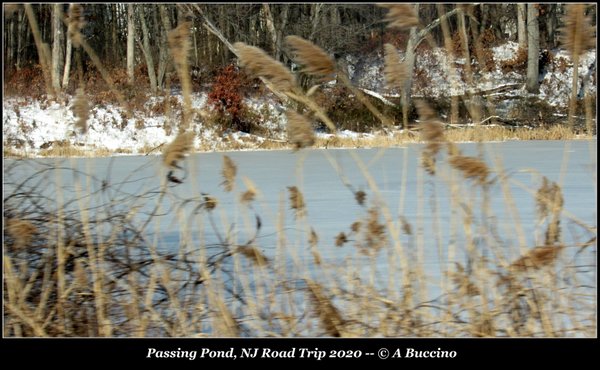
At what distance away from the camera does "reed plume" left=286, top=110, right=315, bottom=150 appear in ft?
7.57

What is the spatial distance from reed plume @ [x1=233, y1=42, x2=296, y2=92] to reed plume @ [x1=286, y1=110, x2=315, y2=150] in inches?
4.1

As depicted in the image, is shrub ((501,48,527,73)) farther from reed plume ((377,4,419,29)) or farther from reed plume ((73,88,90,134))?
reed plume ((73,88,90,134))

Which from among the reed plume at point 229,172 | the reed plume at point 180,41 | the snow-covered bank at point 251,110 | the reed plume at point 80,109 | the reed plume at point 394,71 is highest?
the reed plume at point 180,41

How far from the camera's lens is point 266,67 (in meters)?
Answer: 2.29

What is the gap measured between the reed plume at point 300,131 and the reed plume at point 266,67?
105 mm

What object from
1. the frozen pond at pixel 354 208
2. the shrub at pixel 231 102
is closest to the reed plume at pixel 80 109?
the frozen pond at pixel 354 208

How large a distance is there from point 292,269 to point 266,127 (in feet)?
48.0

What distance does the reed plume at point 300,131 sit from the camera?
2.31 meters

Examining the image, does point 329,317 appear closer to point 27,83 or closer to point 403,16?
point 403,16

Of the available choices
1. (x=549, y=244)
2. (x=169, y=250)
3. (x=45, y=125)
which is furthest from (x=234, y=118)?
(x=549, y=244)

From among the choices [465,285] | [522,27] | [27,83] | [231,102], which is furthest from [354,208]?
[522,27]

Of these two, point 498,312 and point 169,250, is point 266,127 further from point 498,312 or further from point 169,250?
point 498,312

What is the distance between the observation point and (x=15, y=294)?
261cm

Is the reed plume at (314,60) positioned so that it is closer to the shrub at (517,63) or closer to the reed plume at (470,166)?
the reed plume at (470,166)
